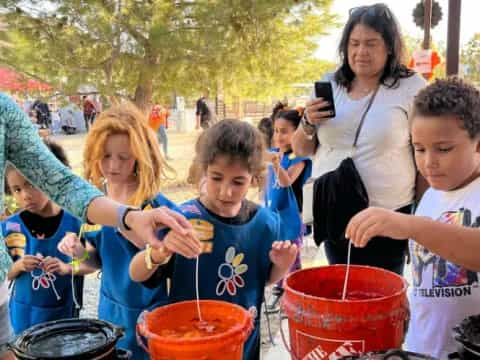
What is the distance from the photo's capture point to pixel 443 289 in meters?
1.53

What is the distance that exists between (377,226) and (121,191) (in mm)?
1392

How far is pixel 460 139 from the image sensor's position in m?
1.53

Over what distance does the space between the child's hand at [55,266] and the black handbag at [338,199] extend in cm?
123

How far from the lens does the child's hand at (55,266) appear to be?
247 centimetres

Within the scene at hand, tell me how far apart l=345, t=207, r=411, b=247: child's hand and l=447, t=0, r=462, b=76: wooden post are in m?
4.23

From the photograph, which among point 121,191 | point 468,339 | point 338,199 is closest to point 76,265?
point 121,191

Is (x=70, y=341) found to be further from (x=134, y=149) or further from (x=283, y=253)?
(x=134, y=149)

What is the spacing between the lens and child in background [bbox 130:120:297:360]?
190 centimetres

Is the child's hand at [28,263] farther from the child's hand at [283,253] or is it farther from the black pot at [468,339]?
the black pot at [468,339]

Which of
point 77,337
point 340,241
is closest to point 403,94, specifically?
point 340,241

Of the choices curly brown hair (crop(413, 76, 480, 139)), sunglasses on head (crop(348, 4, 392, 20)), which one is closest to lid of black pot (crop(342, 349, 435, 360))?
curly brown hair (crop(413, 76, 480, 139))

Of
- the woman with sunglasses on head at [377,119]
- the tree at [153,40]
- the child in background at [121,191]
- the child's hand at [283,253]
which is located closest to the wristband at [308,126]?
the woman with sunglasses on head at [377,119]

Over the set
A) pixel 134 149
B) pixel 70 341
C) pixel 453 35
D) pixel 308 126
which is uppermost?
pixel 453 35

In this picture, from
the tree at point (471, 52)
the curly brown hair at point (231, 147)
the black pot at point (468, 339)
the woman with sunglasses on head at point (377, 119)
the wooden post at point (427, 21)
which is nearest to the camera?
the black pot at point (468, 339)
